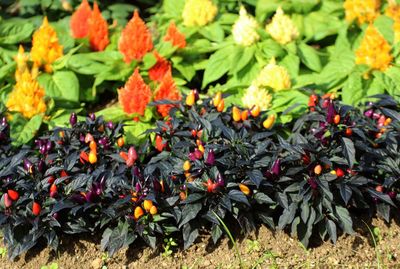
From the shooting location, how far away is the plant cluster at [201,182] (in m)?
3.83

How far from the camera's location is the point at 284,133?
15.4 feet

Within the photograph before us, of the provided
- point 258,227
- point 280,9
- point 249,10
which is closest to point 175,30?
point 280,9

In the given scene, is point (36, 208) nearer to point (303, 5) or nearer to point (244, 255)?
point (244, 255)

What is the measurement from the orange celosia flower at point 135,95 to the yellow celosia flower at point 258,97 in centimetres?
73

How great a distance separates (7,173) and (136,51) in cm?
162

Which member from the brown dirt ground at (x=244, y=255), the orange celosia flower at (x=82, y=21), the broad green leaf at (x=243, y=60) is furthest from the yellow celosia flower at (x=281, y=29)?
the brown dirt ground at (x=244, y=255)

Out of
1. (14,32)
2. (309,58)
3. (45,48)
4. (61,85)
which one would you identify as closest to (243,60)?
(309,58)

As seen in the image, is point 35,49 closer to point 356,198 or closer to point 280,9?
point 280,9

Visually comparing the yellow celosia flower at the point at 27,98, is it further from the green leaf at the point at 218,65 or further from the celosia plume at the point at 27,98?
the green leaf at the point at 218,65

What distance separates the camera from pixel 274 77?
16.1ft

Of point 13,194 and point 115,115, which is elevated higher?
point 13,194

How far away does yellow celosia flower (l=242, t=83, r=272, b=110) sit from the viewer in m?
4.69

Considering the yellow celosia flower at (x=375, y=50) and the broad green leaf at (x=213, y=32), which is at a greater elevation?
the yellow celosia flower at (x=375, y=50)

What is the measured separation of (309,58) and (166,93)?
1.31 metres
